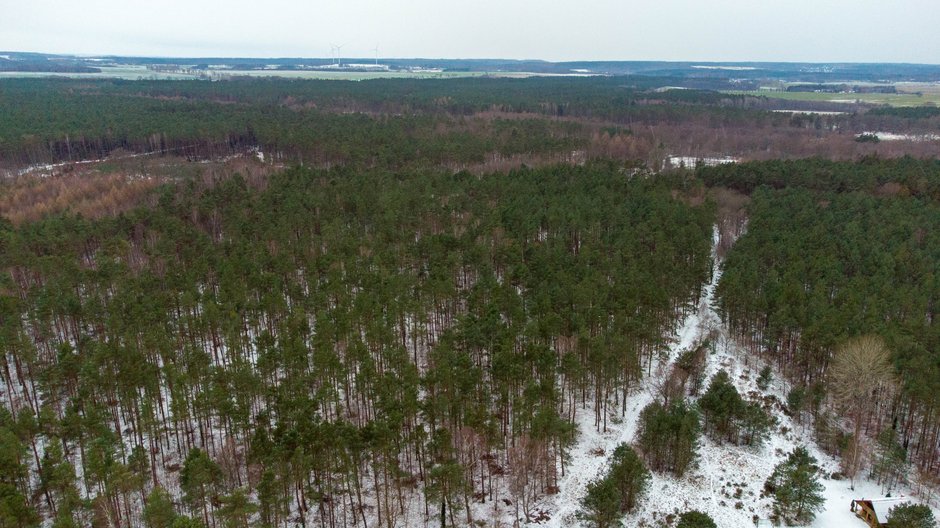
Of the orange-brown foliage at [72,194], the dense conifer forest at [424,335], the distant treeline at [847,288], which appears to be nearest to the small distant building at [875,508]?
the dense conifer forest at [424,335]

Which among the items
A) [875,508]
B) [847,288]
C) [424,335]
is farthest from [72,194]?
[875,508]

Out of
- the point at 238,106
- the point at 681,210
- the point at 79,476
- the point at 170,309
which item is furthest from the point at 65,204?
the point at 238,106

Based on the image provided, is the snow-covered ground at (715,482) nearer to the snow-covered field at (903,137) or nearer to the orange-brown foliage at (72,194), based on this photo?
the orange-brown foliage at (72,194)

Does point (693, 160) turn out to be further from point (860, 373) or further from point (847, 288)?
point (860, 373)

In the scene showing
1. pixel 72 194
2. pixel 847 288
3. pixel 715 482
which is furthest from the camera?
pixel 72 194

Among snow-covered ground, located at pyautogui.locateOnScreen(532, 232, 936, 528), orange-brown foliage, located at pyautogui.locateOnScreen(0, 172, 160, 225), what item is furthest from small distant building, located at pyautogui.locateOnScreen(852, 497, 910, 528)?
orange-brown foliage, located at pyautogui.locateOnScreen(0, 172, 160, 225)
